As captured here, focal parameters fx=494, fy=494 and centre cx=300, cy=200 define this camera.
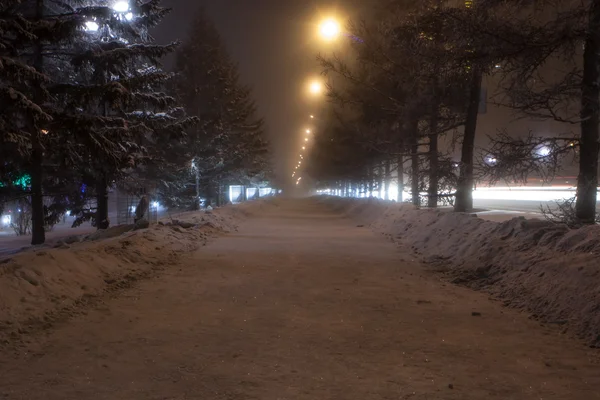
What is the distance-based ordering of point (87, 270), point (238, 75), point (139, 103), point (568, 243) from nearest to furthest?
point (568, 243) < point (87, 270) < point (139, 103) < point (238, 75)

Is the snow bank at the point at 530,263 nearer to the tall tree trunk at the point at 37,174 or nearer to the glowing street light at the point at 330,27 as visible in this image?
the glowing street light at the point at 330,27

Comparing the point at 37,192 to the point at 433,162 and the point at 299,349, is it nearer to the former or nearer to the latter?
the point at 433,162

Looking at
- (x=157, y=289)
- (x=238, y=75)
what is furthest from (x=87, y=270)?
(x=238, y=75)

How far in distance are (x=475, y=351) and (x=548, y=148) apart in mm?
6163

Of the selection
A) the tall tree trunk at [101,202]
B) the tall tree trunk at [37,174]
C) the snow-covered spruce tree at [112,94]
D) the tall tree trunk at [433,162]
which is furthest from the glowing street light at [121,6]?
the tall tree trunk at [433,162]

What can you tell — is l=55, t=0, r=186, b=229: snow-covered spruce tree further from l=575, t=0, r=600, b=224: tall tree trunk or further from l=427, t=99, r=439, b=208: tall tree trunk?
l=575, t=0, r=600, b=224: tall tree trunk

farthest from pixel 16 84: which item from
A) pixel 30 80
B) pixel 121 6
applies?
pixel 121 6

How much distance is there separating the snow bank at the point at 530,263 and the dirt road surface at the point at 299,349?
37 centimetres

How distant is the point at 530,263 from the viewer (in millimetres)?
8156

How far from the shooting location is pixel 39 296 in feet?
22.3

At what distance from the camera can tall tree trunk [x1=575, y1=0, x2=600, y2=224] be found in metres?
9.48

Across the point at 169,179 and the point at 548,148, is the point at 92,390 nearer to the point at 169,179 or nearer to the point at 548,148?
the point at 548,148

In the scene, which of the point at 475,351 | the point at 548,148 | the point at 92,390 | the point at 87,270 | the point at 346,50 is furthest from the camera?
the point at 346,50

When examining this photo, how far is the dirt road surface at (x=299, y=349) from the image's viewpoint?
4.29 metres
